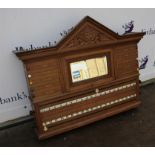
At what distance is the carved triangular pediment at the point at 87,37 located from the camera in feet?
7.01

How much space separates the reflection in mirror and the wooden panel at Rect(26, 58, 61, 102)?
19cm

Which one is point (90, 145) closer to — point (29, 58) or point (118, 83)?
point (118, 83)

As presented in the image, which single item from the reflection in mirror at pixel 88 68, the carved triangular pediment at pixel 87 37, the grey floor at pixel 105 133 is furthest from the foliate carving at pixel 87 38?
the grey floor at pixel 105 133

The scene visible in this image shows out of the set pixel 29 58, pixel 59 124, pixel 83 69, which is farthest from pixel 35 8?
pixel 59 124

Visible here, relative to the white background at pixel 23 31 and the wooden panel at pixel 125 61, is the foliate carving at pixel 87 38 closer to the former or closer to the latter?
the wooden panel at pixel 125 61

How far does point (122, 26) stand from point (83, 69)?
96 cm

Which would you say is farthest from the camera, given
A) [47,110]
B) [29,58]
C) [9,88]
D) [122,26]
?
[122,26]

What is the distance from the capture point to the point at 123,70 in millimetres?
2508

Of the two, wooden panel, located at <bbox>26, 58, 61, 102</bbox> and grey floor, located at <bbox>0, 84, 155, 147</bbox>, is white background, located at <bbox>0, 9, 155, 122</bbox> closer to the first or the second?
grey floor, located at <bbox>0, 84, 155, 147</bbox>

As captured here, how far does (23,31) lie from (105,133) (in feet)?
4.47

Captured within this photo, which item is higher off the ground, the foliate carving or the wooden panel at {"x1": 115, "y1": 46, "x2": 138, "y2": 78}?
the foliate carving

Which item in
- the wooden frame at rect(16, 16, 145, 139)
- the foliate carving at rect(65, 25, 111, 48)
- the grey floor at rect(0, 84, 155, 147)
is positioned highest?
the foliate carving at rect(65, 25, 111, 48)

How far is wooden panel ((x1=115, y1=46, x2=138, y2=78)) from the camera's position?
8.02 feet

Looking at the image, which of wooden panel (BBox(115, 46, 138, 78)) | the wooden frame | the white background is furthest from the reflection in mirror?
the white background
